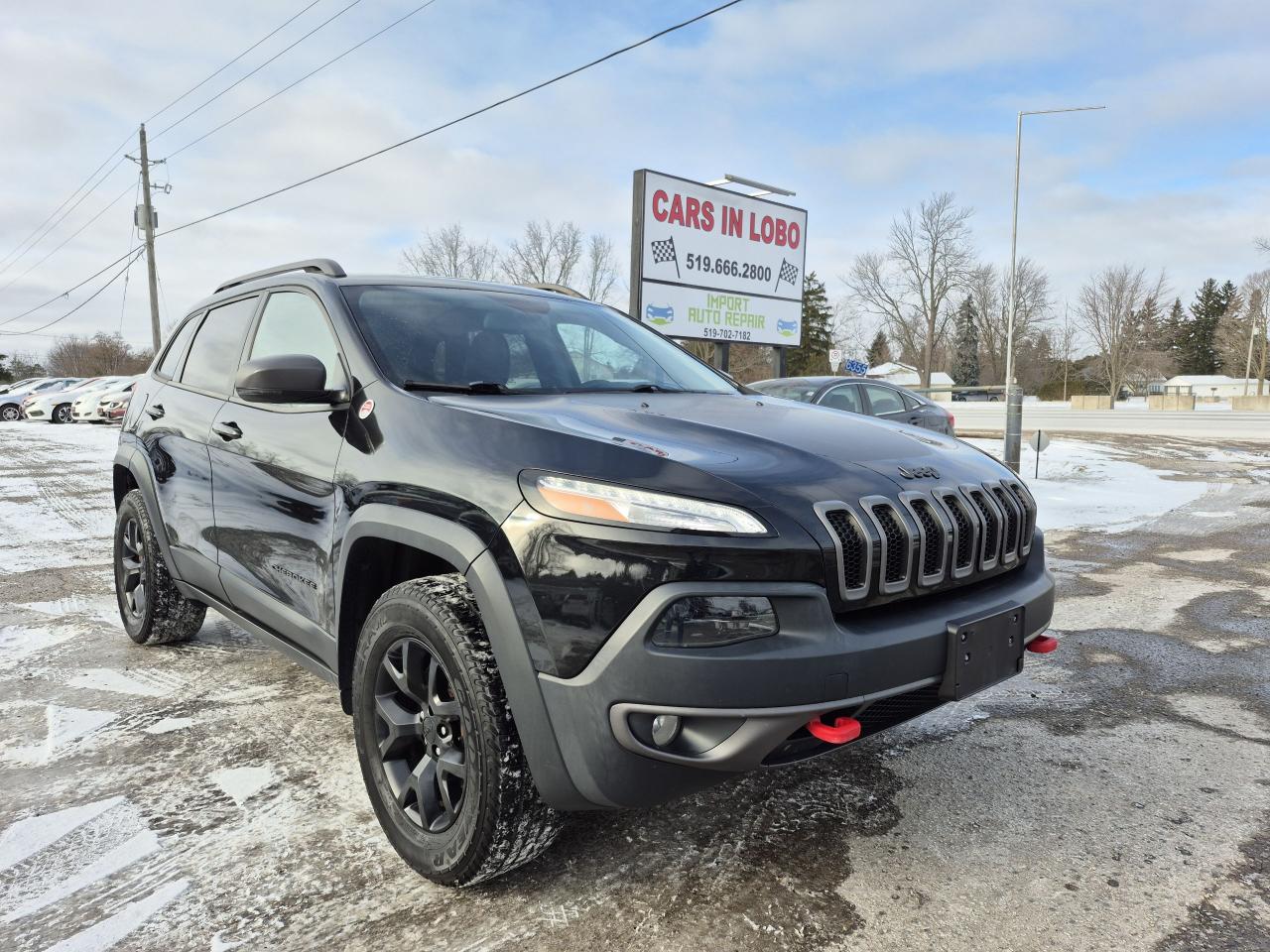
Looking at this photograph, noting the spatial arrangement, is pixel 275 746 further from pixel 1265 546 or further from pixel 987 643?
pixel 1265 546

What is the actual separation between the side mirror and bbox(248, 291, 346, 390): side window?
99mm

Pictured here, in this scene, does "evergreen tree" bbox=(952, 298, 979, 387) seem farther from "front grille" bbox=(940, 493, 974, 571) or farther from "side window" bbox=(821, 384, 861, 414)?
"front grille" bbox=(940, 493, 974, 571)

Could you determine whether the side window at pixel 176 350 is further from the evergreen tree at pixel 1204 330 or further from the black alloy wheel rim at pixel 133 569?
the evergreen tree at pixel 1204 330

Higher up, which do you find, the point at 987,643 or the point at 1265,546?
the point at 987,643

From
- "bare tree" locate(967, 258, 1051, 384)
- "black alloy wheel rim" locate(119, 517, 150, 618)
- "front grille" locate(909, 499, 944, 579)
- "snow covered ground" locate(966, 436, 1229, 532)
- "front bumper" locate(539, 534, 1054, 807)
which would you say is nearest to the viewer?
"front bumper" locate(539, 534, 1054, 807)

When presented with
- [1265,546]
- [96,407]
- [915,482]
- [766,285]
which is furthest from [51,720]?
[96,407]

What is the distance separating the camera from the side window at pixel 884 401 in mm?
10867

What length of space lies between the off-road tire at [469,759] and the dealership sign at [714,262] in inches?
449

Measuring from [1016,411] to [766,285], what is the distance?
17.7ft

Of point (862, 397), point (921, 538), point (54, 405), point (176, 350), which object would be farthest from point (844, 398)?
point (54, 405)

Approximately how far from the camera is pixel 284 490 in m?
2.85

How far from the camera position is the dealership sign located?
13.6m

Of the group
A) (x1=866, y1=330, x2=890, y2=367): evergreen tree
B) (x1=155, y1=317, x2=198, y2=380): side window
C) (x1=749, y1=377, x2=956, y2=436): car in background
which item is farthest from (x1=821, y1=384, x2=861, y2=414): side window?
(x1=866, y1=330, x2=890, y2=367): evergreen tree

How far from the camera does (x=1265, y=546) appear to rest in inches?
284
